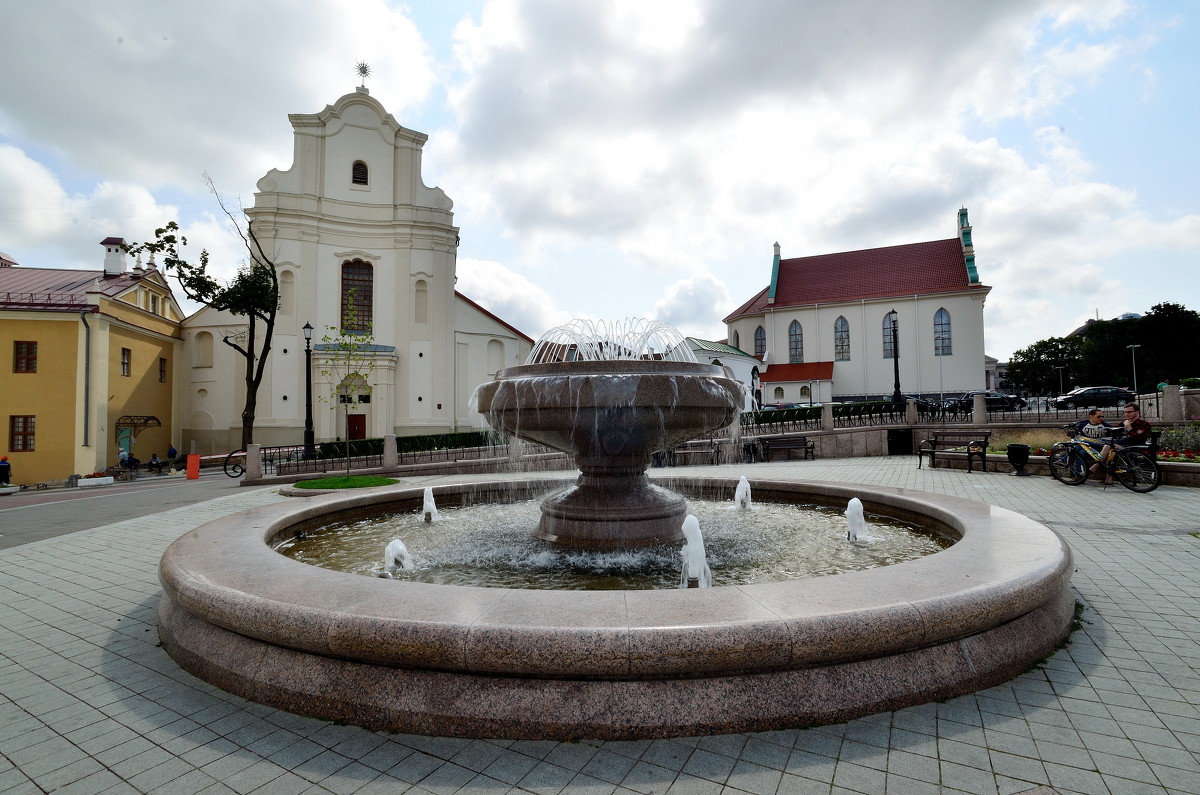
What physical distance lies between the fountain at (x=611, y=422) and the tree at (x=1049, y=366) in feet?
273

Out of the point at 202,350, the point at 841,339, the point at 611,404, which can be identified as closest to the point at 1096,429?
the point at 611,404

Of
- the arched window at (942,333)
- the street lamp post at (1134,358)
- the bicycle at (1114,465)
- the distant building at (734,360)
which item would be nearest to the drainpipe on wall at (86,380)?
the distant building at (734,360)

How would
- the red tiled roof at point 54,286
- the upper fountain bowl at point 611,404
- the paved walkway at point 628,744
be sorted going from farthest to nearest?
the red tiled roof at point 54,286 < the upper fountain bowl at point 611,404 < the paved walkway at point 628,744

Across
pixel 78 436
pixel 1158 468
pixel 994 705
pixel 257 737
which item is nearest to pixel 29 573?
pixel 257 737

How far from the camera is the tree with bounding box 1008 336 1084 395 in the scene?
70938 millimetres

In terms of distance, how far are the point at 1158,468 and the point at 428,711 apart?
46.6 ft

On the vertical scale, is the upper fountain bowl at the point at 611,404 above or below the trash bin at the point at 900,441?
above

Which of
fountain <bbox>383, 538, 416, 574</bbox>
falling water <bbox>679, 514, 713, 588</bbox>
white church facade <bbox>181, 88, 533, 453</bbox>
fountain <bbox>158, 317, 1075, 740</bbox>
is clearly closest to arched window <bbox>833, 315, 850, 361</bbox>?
white church facade <bbox>181, 88, 533, 453</bbox>

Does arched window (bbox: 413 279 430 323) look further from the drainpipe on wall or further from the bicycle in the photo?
the bicycle

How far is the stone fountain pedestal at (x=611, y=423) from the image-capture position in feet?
17.8

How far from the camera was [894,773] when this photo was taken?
95.1 inches

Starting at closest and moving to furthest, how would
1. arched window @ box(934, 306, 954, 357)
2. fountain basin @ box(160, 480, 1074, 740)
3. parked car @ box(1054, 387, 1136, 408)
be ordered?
fountain basin @ box(160, 480, 1074, 740), parked car @ box(1054, 387, 1136, 408), arched window @ box(934, 306, 954, 357)

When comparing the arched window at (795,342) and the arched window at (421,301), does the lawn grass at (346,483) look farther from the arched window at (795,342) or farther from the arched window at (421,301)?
the arched window at (795,342)

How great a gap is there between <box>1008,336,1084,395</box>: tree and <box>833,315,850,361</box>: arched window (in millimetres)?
39696
